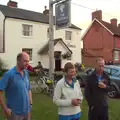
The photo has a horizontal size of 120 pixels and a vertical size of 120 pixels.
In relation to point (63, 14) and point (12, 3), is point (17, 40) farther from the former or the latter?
point (63, 14)

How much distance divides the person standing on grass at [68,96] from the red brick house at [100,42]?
35093 millimetres

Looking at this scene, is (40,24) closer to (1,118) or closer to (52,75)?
(52,75)

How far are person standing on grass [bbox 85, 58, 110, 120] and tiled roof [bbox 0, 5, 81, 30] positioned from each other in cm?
Result: 2318

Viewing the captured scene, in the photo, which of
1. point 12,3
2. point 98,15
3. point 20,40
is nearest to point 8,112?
point 20,40

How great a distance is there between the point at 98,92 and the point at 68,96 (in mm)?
989

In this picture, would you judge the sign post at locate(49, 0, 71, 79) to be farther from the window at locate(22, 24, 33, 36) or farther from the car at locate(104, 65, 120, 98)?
the window at locate(22, 24, 33, 36)

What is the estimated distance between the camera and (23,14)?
99.4ft

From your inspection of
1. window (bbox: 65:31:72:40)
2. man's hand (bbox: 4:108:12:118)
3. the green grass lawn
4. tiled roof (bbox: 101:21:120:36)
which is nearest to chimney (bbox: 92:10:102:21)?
tiled roof (bbox: 101:21:120:36)

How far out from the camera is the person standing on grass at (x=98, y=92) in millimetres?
5055

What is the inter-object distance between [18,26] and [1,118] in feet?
69.8

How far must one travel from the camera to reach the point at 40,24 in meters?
30.2

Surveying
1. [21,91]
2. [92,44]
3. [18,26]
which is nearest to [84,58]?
[92,44]

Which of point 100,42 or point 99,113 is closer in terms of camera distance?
point 99,113

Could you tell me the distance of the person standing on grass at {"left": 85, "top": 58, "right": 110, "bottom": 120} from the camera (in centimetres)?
505
